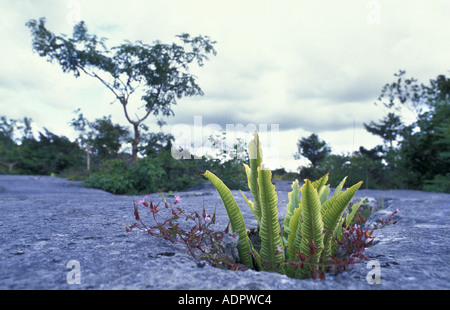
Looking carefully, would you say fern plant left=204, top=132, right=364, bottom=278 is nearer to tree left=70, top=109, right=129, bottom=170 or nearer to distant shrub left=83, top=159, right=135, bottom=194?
distant shrub left=83, top=159, right=135, bottom=194

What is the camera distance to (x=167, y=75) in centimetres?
1292

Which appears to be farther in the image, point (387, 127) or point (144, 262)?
point (387, 127)

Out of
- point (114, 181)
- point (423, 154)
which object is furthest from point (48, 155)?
point (423, 154)

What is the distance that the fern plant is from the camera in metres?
1.57

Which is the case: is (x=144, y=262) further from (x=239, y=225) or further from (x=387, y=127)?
(x=387, y=127)

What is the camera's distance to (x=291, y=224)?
188 centimetres

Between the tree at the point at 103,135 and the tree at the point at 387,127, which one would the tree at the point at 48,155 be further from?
the tree at the point at 387,127

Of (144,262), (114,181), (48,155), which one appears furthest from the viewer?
(48,155)

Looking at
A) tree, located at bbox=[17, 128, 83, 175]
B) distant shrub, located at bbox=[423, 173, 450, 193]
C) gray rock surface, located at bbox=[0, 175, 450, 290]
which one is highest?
tree, located at bbox=[17, 128, 83, 175]

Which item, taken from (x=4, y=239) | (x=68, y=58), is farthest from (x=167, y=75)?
(x=4, y=239)

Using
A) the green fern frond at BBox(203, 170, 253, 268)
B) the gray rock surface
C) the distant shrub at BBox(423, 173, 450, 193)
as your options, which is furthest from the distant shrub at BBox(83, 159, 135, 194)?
the distant shrub at BBox(423, 173, 450, 193)

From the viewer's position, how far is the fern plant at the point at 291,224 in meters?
1.57
